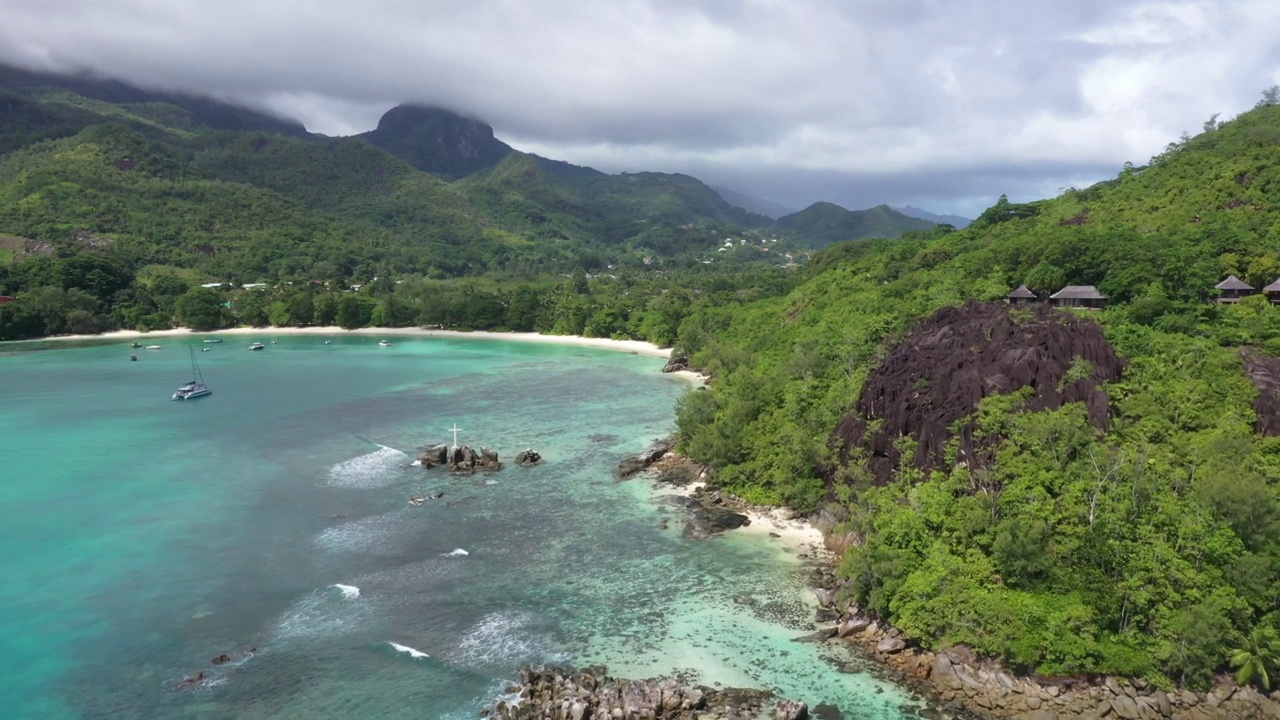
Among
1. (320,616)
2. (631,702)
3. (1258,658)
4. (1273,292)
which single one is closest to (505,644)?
(631,702)

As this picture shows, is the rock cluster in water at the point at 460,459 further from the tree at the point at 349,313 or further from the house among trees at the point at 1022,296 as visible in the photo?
the tree at the point at 349,313

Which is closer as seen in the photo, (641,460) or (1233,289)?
(1233,289)

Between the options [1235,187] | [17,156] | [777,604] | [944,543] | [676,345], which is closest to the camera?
[944,543]

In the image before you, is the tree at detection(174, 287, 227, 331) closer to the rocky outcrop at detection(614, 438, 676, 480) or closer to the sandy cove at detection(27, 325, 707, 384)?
the sandy cove at detection(27, 325, 707, 384)

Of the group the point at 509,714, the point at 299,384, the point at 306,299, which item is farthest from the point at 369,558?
the point at 306,299

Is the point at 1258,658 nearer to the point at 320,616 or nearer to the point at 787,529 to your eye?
the point at 787,529

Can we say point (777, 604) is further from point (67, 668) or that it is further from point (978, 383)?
point (67, 668)

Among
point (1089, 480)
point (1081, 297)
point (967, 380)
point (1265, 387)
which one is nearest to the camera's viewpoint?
point (1089, 480)
